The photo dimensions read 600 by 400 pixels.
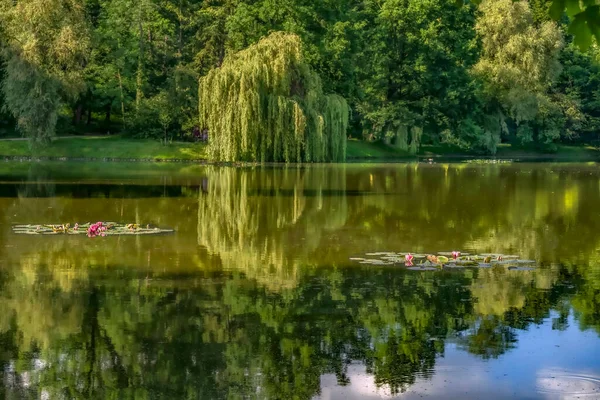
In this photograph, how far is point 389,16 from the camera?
72625 millimetres

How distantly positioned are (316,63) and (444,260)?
168 feet

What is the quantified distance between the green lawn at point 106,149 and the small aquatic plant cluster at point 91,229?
1497 inches

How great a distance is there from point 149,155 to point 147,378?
51.5 metres

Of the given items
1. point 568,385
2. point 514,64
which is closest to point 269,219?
point 568,385

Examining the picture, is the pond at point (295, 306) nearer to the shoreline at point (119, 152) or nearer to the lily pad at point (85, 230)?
the lily pad at point (85, 230)

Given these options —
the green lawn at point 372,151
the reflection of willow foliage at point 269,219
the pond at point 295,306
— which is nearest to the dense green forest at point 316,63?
the green lawn at point 372,151

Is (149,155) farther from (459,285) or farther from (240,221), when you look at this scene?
(459,285)

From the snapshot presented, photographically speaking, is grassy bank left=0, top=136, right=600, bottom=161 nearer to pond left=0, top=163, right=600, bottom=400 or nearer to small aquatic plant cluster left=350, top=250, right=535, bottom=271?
pond left=0, top=163, right=600, bottom=400

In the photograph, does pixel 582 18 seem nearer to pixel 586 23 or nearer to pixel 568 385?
pixel 586 23

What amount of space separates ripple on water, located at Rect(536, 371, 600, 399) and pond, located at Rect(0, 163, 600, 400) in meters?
0.03

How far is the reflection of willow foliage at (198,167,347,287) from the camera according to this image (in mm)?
17302

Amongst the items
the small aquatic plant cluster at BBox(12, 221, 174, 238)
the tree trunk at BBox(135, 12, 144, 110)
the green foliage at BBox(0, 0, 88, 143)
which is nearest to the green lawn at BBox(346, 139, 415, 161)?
the tree trunk at BBox(135, 12, 144, 110)

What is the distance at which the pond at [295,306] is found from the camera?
9.41 meters

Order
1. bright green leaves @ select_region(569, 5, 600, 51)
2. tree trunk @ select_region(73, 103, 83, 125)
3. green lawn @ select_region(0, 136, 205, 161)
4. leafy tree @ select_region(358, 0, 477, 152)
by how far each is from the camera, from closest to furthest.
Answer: bright green leaves @ select_region(569, 5, 600, 51), green lawn @ select_region(0, 136, 205, 161), tree trunk @ select_region(73, 103, 83, 125), leafy tree @ select_region(358, 0, 477, 152)
